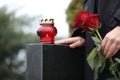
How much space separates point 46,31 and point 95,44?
0.28 meters

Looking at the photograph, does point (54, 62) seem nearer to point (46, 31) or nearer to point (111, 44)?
point (46, 31)

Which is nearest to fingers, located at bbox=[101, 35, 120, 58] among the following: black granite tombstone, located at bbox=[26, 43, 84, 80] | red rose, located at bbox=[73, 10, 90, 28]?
red rose, located at bbox=[73, 10, 90, 28]

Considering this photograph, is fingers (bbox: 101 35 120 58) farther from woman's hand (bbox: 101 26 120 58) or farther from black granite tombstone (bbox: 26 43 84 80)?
black granite tombstone (bbox: 26 43 84 80)

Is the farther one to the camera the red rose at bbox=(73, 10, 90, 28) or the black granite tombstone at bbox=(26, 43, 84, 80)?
the black granite tombstone at bbox=(26, 43, 84, 80)

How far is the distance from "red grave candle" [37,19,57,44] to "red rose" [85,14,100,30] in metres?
0.24

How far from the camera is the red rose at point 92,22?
2.30m

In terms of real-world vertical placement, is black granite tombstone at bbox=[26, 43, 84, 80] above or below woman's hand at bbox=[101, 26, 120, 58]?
below

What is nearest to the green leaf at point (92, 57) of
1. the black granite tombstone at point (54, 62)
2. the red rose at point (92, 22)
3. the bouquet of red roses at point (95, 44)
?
the bouquet of red roses at point (95, 44)

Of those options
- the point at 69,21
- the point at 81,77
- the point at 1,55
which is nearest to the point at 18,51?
the point at 1,55

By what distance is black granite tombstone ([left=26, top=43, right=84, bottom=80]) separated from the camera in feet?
7.89

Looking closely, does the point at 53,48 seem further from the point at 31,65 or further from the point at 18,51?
the point at 18,51

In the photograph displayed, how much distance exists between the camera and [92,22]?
231 centimetres

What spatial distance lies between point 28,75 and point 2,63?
577cm

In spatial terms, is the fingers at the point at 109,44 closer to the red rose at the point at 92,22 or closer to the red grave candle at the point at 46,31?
the red rose at the point at 92,22
